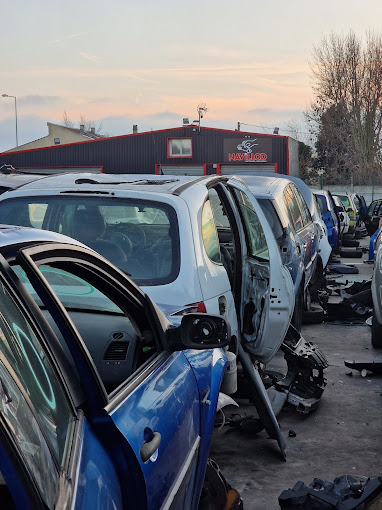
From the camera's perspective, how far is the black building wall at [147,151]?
58.1 metres

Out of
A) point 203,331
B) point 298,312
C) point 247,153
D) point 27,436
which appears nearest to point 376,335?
point 298,312

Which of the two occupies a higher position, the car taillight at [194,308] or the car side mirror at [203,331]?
the car side mirror at [203,331]

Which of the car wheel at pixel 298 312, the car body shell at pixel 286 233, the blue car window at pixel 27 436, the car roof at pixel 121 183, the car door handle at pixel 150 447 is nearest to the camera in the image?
the blue car window at pixel 27 436

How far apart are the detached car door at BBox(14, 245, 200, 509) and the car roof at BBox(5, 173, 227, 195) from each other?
1.57 meters

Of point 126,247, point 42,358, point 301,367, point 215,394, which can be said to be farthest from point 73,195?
point 42,358

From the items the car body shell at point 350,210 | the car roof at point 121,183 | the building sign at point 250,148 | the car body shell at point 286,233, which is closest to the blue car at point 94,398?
the car roof at point 121,183

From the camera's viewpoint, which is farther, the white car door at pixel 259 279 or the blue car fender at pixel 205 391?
the white car door at pixel 259 279

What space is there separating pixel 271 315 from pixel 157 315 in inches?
128

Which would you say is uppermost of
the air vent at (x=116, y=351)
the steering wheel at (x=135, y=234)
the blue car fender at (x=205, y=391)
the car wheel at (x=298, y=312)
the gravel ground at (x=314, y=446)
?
the steering wheel at (x=135, y=234)

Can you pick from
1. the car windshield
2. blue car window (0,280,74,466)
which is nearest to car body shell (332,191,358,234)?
the car windshield

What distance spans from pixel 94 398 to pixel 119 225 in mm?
3133

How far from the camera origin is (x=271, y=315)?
21.0 ft

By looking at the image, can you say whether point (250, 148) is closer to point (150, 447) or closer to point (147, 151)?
point (147, 151)

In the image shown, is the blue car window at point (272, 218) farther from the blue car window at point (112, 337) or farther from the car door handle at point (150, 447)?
the car door handle at point (150, 447)
